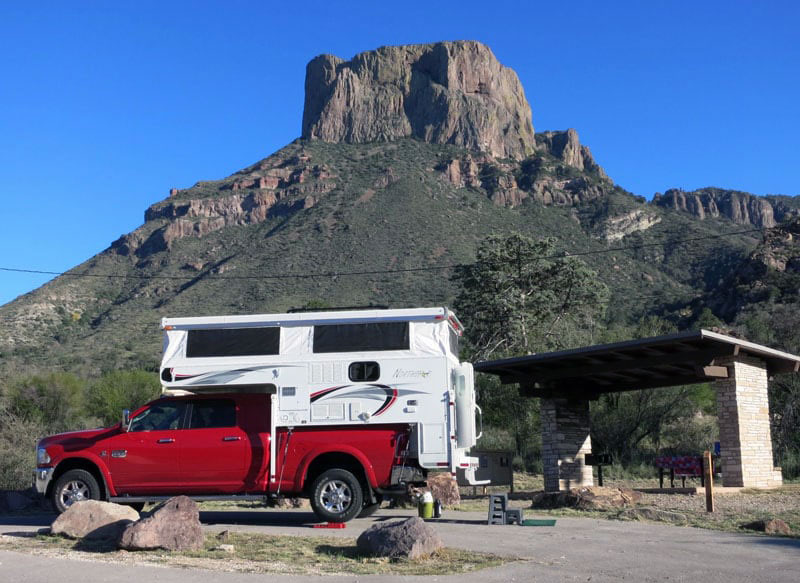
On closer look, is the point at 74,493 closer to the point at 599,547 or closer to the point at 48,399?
the point at 599,547

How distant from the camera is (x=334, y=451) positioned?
42.0ft

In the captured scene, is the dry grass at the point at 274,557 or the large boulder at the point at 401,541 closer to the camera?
the dry grass at the point at 274,557

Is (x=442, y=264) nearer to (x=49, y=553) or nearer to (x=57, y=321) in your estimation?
(x=57, y=321)

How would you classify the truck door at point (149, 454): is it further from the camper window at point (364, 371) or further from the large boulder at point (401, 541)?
the large boulder at point (401, 541)

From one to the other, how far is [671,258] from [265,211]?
43.4 meters

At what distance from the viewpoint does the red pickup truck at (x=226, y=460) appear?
12.7 metres

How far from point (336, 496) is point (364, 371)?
180 cm

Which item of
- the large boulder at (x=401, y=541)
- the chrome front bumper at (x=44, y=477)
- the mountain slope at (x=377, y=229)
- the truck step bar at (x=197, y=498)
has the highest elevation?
the mountain slope at (x=377, y=229)

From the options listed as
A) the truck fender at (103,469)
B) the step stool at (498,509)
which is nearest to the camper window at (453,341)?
the step stool at (498,509)

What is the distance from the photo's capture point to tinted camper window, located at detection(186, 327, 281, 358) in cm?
1310

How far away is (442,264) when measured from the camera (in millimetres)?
72312

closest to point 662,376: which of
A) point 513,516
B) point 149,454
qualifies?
point 513,516

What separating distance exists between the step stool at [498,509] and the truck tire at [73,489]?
5595 mm

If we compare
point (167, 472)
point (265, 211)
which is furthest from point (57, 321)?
point (167, 472)
